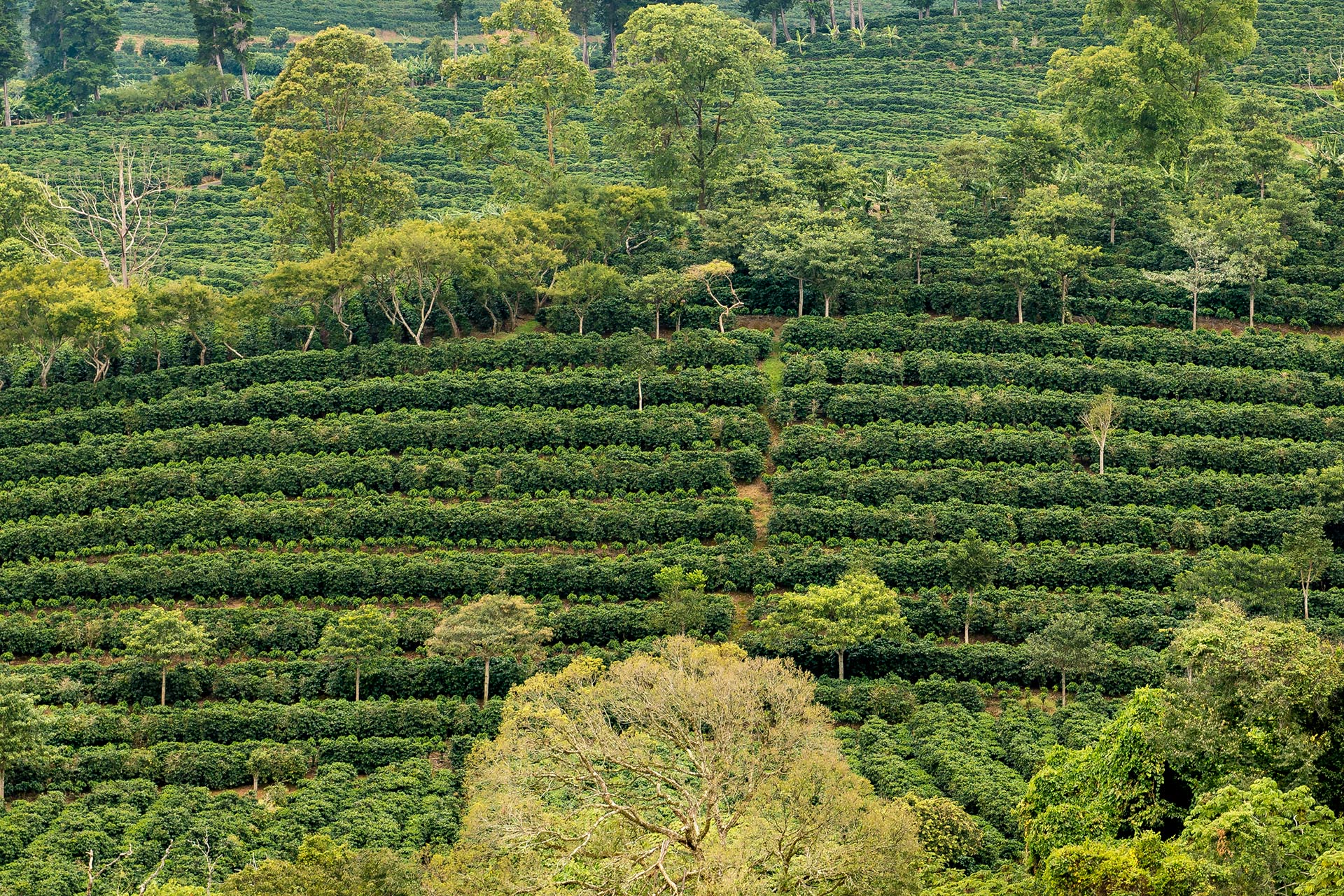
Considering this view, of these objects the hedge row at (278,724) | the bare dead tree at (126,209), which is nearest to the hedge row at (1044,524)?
the hedge row at (278,724)

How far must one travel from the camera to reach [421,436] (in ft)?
226

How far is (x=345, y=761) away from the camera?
56156 mm

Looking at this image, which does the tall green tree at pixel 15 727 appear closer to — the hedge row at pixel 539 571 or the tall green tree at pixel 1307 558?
the hedge row at pixel 539 571

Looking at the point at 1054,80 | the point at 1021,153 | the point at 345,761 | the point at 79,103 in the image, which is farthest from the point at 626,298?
the point at 79,103

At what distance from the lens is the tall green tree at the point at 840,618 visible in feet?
190

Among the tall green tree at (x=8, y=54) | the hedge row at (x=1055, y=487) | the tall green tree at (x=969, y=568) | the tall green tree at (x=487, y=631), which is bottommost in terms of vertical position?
the tall green tree at (x=487, y=631)

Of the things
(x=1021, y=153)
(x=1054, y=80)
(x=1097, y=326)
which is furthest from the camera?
(x=1054, y=80)

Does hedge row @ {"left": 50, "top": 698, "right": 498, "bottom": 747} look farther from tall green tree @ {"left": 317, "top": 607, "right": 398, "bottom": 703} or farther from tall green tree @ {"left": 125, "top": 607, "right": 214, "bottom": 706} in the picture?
tall green tree @ {"left": 125, "top": 607, "right": 214, "bottom": 706}

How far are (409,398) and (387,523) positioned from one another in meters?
7.48

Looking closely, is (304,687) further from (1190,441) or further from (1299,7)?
(1299,7)

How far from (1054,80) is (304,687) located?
5767 centimetres

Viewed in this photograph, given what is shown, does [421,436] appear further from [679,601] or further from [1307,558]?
[1307,558]

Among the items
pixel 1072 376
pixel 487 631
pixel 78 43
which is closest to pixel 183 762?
pixel 487 631

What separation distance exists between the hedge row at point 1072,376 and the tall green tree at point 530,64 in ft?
66.8
